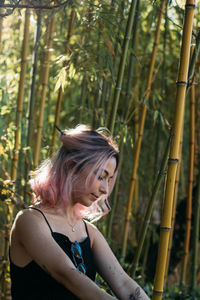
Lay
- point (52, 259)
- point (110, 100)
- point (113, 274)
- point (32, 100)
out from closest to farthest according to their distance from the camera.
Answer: point (52, 259)
point (113, 274)
point (32, 100)
point (110, 100)

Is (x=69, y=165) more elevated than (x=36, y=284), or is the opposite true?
(x=69, y=165)

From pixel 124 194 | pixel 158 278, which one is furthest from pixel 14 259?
pixel 124 194

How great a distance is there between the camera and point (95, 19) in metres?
2.20

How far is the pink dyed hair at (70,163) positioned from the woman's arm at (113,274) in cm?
22

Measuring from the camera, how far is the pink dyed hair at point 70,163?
1578mm

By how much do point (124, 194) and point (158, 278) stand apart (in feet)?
10.9

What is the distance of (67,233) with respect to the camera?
1629 millimetres

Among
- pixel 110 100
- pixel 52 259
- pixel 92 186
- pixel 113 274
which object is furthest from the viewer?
pixel 110 100

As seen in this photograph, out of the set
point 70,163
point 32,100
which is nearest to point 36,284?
point 70,163

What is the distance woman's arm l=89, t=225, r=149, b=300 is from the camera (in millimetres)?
1667

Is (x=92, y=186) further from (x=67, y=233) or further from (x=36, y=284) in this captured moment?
(x=36, y=284)

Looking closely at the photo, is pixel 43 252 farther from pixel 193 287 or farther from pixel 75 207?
pixel 193 287

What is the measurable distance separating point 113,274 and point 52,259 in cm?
34

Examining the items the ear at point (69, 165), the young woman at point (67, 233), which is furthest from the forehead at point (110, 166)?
the ear at point (69, 165)
